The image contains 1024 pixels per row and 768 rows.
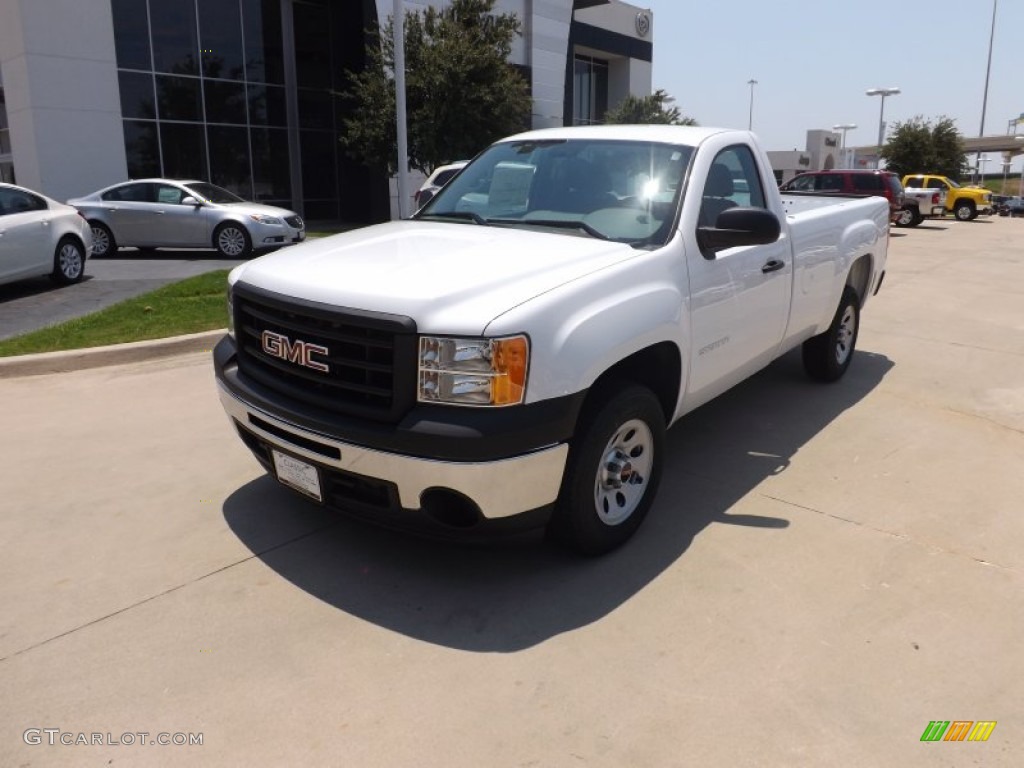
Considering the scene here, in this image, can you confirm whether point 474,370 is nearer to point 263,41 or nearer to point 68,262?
point 68,262

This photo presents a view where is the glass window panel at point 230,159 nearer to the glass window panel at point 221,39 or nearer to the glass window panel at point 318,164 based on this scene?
the glass window panel at point 221,39

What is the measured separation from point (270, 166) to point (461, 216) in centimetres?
2230

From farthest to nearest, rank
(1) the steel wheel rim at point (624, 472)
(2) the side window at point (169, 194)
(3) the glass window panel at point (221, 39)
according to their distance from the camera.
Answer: (3) the glass window panel at point (221, 39) < (2) the side window at point (169, 194) < (1) the steel wheel rim at point (624, 472)

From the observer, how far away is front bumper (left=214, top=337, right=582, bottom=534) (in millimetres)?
2984

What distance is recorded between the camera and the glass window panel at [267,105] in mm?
24156

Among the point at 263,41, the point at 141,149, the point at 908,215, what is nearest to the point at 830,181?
the point at 908,215

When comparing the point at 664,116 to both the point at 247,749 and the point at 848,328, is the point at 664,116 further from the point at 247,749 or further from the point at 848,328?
the point at 247,749

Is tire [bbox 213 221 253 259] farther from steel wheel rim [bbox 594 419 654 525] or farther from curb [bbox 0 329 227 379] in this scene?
steel wheel rim [bbox 594 419 654 525]

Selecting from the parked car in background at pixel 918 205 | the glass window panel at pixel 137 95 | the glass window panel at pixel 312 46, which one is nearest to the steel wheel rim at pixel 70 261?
the glass window panel at pixel 137 95

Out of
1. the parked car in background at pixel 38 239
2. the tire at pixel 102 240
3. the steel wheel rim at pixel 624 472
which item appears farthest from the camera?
the tire at pixel 102 240

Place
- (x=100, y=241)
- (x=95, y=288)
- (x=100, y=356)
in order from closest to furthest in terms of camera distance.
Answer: (x=100, y=356) < (x=95, y=288) < (x=100, y=241)

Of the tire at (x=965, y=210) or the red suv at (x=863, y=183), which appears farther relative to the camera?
the tire at (x=965, y=210)
